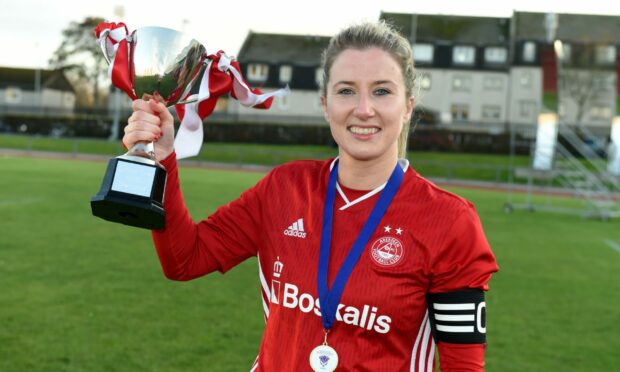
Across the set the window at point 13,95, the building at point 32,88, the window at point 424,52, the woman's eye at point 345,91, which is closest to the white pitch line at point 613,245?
the woman's eye at point 345,91

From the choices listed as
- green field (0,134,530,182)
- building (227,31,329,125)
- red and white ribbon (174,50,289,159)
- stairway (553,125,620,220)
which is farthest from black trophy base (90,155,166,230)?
building (227,31,329,125)

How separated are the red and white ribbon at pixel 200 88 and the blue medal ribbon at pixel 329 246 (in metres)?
0.52

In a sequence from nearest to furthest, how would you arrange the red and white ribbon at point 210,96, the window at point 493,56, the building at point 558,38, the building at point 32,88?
the red and white ribbon at point 210,96
the building at point 558,38
the window at point 493,56
the building at point 32,88

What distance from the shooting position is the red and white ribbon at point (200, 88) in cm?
228

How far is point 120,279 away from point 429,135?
111ft

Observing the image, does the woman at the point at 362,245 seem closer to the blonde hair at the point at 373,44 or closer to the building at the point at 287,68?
the blonde hair at the point at 373,44

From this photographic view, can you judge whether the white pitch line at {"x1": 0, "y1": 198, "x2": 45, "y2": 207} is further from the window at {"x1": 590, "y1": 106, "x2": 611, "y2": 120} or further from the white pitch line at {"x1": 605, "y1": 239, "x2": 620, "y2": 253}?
the window at {"x1": 590, "y1": 106, "x2": 611, "y2": 120}

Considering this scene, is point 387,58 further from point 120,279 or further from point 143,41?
point 120,279

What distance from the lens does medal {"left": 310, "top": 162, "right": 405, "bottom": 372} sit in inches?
79.7

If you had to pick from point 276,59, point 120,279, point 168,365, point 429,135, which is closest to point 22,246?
point 120,279

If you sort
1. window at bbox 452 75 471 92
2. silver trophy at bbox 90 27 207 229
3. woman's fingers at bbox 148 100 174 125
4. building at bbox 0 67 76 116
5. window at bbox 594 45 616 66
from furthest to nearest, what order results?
building at bbox 0 67 76 116
window at bbox 452 75 471 92
window at bbox 594 45 616 66
woman's fingers at bbox 148 100 174 125
silver trophy at bbox 90 27 207 229

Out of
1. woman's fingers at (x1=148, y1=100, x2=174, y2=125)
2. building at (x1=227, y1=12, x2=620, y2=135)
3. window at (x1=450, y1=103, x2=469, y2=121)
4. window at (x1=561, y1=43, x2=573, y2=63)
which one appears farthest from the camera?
window at (x1=450, y1=103, x2=469, y2=121)

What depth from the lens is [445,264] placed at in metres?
2.01

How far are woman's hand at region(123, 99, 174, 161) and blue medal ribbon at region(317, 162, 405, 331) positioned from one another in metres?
0.52
